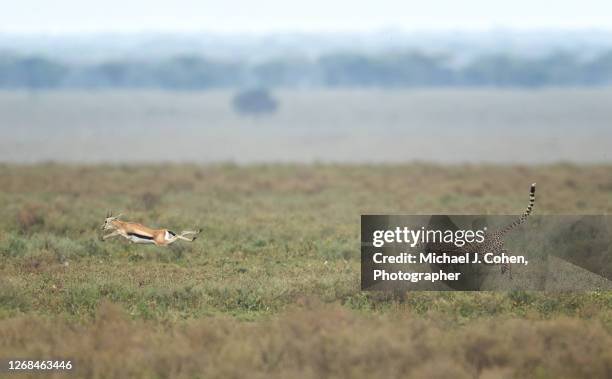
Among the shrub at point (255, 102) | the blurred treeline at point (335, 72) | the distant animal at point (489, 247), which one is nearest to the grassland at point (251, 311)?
the distant animal at point (489, 247)

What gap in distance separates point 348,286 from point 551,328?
4659 millimetres

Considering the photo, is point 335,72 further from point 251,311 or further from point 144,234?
point 144,234

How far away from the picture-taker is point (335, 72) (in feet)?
509

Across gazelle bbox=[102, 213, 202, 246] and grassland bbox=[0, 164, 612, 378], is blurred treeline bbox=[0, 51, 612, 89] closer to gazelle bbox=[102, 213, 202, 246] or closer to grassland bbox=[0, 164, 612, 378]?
grassland bbox=[0, 164, 612, 378]

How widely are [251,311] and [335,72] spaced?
142 m

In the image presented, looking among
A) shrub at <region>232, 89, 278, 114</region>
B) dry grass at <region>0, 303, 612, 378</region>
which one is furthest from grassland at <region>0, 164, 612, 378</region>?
shrub at <region>232, 89, 278, 114</region>

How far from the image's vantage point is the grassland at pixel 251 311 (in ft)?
40.6

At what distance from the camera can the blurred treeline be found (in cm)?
14188

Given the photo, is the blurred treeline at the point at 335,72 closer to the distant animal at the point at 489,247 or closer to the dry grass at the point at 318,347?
the distant animal at the point at 489,247

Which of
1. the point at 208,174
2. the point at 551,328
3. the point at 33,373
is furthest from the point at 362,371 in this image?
the point at 208,174

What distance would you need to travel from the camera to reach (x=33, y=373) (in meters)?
11.9

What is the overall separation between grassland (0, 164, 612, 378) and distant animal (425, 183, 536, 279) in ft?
2.84

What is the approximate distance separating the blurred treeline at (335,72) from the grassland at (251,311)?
121 metres

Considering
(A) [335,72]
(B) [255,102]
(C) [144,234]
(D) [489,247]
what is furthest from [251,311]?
(A) [335,72]
